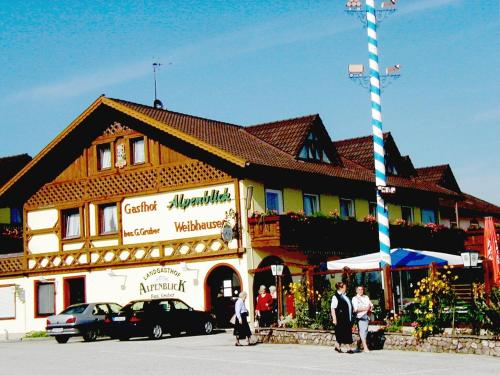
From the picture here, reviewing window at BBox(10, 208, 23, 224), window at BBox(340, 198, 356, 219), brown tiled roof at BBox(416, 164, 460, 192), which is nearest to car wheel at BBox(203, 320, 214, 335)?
window at BBox(340, 198, 356, 219)

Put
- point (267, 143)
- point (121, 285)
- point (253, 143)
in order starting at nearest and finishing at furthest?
point (121, 285) → point (253, 143) → point (267, 143)

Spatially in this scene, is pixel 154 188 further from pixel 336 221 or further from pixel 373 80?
pixel 373 80

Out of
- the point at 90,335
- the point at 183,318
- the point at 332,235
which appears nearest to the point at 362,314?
the point at 183,318

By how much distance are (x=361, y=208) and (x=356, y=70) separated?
13010 mm

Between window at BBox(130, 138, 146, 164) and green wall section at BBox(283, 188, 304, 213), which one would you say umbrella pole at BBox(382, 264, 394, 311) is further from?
window at BBox(130, 138, 146, 164)

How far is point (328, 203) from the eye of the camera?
36719 mm

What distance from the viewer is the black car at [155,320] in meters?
27.5

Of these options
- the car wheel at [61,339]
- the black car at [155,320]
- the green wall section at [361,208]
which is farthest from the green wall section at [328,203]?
the car wheel at [61,339]

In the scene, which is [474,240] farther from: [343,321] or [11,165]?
[11,165]

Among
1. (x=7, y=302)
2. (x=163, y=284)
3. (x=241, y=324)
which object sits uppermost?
(x=163, y=284)

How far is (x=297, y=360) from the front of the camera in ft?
63.3

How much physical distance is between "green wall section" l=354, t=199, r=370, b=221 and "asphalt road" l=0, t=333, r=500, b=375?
49.6 feet

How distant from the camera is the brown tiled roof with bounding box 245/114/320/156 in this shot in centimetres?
3659

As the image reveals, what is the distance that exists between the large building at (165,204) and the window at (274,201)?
0.04 meters
